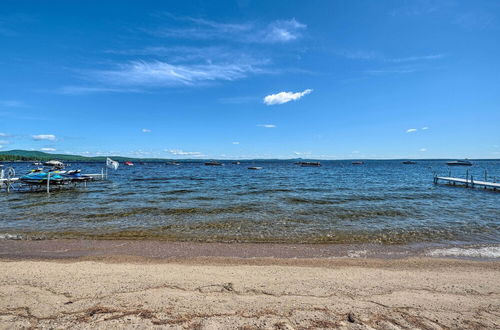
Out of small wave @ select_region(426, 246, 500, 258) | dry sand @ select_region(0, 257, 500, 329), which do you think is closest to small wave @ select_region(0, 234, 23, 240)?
dry sand @ select_region(0, 257, 500, 329)

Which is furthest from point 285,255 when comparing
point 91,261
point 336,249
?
point 91,261

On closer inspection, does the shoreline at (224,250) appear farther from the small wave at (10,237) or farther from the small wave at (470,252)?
the small wave at (10,237)

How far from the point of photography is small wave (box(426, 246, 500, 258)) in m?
7.32

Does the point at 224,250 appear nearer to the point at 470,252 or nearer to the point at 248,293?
the point at 248,293

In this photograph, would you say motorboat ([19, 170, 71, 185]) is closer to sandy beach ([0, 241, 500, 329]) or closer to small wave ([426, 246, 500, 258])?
sandy beach ([0, 241, 500, 329])

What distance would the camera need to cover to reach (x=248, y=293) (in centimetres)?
458

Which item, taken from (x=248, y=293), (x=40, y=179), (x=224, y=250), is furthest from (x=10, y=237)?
(x=40, y=179)

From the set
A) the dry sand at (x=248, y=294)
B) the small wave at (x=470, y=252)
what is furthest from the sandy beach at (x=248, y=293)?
the small wave at (x=470, y=252)

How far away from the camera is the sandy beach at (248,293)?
144 inches

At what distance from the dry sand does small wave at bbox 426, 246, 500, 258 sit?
0.82 metres

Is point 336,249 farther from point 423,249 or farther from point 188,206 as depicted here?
point 188,206

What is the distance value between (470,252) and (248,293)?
7.76 metres

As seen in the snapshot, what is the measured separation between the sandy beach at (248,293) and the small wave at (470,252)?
0.82 m

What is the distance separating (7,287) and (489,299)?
952 cm
